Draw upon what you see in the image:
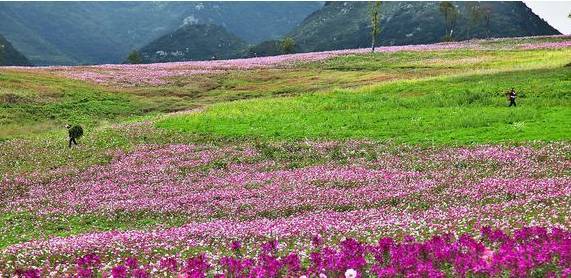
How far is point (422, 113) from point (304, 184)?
802 inches

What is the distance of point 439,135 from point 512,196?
50.3ft

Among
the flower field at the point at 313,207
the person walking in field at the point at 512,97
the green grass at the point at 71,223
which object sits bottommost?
the green grass at the point at 71,223

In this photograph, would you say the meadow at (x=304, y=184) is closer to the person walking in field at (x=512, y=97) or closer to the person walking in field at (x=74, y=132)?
the person walking in field at (x=512, y=97)

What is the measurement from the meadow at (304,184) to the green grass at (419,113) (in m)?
0.24

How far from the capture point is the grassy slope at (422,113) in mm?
34981

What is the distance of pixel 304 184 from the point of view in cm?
2586

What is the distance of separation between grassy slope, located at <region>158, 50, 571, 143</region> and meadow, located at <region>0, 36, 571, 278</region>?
7.7 inches

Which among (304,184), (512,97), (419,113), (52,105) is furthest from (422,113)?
(52,105)

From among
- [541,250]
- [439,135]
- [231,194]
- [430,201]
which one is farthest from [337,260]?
[439,135]

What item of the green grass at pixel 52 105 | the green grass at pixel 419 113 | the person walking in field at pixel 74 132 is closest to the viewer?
the green grass at pixel 419 113

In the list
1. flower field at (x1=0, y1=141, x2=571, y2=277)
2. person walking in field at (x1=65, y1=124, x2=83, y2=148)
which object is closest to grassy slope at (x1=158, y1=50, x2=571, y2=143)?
flower field at (x1=0, y1=141, x2=571, y2=277)

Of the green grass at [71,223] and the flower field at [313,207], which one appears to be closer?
the flower field at [313,207]

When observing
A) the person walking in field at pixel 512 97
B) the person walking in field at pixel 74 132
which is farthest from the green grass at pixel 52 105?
the person walking in field at pixel 512 97

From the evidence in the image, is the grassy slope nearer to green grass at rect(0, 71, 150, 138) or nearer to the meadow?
the meadow
